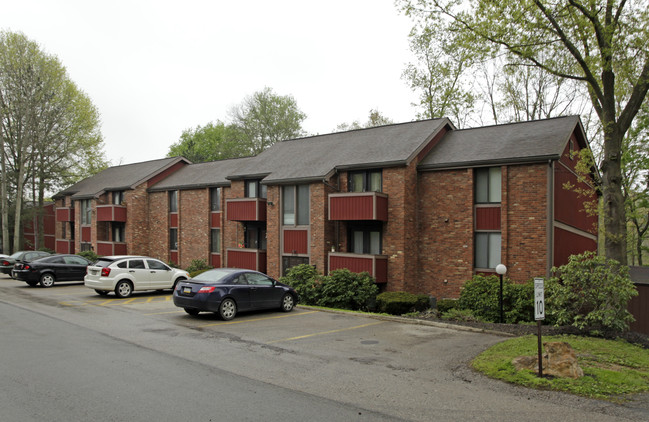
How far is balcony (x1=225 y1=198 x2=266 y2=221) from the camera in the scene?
79.7ft

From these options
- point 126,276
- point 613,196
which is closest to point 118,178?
point 126,276

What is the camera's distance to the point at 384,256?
765 inches

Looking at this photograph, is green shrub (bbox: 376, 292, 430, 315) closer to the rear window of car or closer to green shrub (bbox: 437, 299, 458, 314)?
green shrub (bbox: 437, 299, 458, 314)

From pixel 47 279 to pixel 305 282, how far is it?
13115mm

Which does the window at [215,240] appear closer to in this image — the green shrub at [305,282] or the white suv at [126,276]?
the white suv at [126,276]

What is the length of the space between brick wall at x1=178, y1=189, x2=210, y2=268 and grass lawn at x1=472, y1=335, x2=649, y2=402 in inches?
867

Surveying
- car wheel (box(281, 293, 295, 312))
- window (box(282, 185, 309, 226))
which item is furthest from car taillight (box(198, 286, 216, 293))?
window (box(282, 185, 309, 226))

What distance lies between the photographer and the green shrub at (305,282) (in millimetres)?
19328

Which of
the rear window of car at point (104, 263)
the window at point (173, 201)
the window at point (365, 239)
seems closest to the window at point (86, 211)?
the window at point (173, 201)

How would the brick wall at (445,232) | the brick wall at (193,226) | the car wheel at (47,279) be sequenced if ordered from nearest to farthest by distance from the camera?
1. the brick wall at (445,232)
2. the car wheel at (47,279)
3. the brick wall at (193,226)

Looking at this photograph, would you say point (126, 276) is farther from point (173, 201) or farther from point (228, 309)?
point (173, 201)

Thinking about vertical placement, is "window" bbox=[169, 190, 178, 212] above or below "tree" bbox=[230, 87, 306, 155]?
below

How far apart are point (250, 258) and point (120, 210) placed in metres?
14.5

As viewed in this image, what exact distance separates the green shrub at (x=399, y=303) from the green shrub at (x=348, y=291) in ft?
2.29
